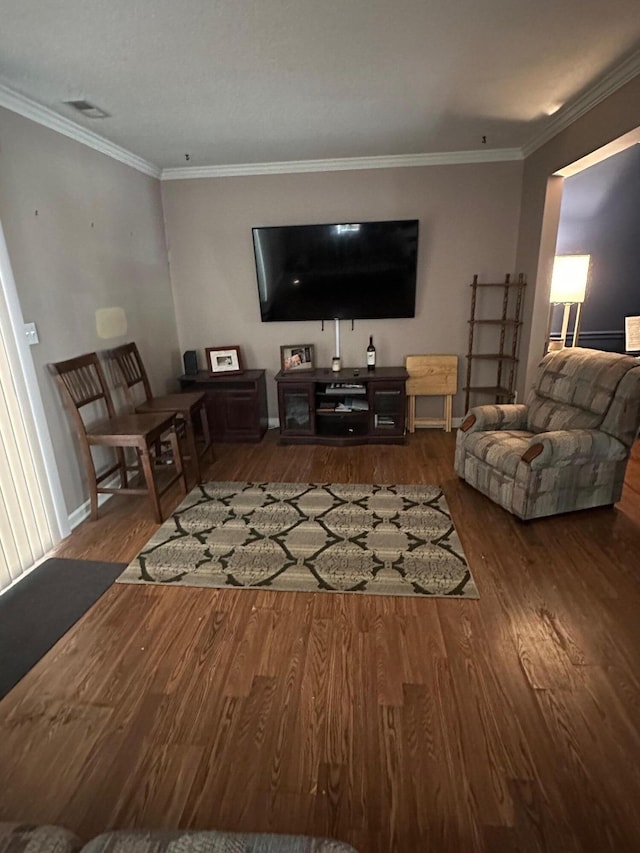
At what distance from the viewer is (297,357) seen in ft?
14.5

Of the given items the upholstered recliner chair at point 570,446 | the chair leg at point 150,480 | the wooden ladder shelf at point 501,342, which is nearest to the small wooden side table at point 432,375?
the wooden ladder shelf at point 501,342

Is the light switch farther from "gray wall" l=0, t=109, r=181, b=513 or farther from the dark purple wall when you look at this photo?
the dark purple wall

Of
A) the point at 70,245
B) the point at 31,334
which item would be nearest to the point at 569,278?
the point at 70,245

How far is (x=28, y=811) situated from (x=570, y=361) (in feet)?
11.7

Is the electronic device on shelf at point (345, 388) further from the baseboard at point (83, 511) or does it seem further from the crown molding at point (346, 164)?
the baseboard at point (83, 511)

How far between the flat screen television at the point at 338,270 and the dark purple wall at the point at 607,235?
1600 millimetres

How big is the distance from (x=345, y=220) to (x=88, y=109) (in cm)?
221

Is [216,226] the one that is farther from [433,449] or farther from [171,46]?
[433,449]

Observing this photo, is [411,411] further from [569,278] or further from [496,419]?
[569,278]

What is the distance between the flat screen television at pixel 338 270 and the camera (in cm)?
409

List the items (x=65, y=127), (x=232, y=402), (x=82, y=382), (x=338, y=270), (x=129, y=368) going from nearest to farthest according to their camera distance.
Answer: (x=65, y=127) → (x=82, y=382) → (x=129, y=368) → (x=338, y=270) → (x=232, y=402)

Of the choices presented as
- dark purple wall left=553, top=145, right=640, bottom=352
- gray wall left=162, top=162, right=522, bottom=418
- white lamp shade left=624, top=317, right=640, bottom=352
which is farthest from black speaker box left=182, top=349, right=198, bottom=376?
white lamp shade left=624, top=317, right=640, bottom=352

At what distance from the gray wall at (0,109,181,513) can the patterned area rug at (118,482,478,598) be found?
2.84ft

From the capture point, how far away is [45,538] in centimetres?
273
